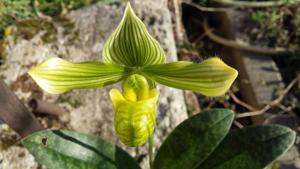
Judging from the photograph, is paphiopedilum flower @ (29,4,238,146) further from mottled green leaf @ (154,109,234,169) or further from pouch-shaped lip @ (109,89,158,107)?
mottled green leaf @ (154,109,234,169)

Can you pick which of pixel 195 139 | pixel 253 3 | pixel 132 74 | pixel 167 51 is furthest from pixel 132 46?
pixel 253 3

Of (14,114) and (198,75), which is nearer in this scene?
(198,75)

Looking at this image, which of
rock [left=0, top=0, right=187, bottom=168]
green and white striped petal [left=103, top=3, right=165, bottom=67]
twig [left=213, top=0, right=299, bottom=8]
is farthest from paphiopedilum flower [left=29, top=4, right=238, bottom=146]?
twig [left=213, top=0, right=299, bottom=8]

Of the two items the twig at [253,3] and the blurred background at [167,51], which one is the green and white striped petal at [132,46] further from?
the twig at [253,3]

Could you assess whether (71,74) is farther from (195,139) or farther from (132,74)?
(195,139)

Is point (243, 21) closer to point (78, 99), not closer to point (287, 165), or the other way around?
point (287, 165)

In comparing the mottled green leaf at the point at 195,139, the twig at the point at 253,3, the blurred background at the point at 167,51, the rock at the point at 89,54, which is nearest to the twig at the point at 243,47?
the blurred background at the point at 167,51
